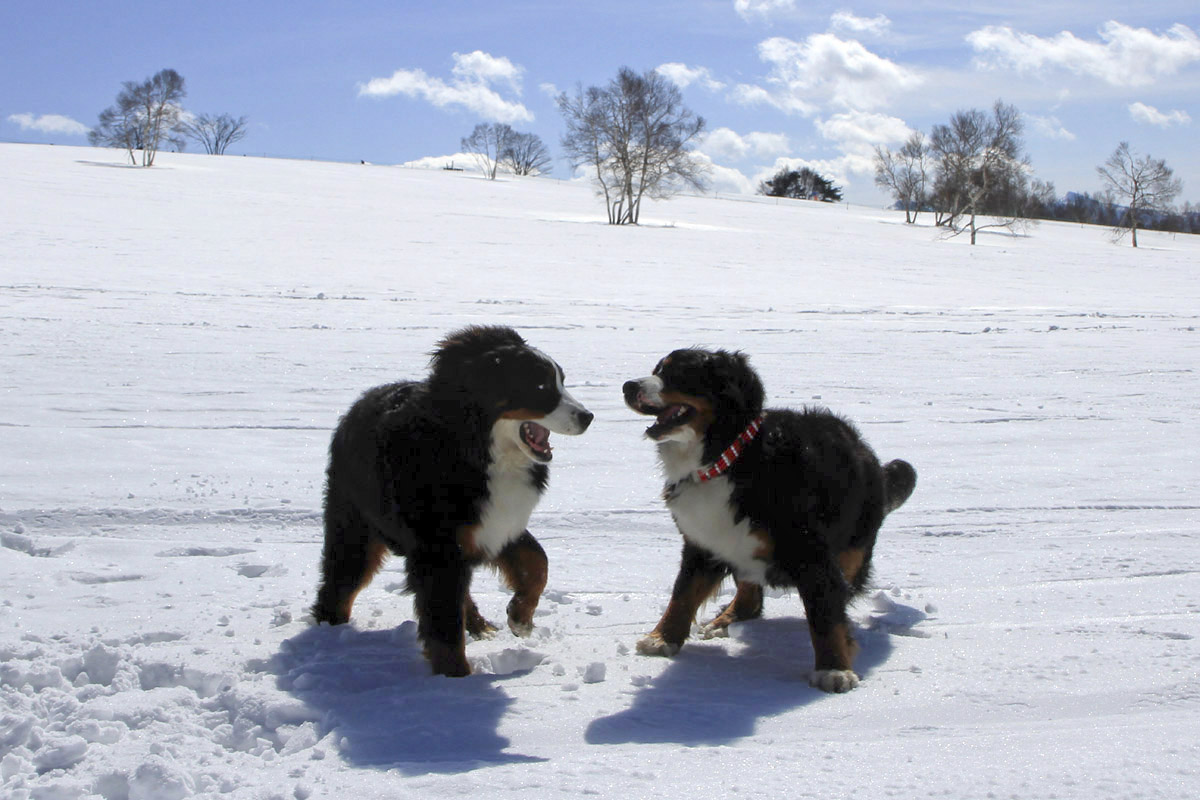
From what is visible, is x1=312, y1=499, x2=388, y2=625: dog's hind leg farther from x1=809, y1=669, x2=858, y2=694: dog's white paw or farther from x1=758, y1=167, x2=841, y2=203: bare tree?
x1=758, y1=167, x2=841, y2=203: bare tree

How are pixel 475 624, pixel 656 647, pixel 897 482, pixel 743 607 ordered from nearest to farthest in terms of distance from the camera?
1. pixel 656 647
2. pixel 475 624
3. pixel 743 607
4. pixel 897 482

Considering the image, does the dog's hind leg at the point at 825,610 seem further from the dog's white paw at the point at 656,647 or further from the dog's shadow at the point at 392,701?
the dog's shadow at the point at 392,701

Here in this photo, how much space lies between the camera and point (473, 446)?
416 cm

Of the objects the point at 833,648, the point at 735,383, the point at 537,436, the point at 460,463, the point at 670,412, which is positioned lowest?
the point at 833,648

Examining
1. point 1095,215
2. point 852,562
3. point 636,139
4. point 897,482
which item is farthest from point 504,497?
point 1095,215

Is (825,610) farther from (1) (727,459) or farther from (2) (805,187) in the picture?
(2) (805,187)

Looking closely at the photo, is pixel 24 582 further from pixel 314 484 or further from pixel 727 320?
pixel 727 320

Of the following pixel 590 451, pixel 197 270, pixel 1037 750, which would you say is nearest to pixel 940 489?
pixel 590 451

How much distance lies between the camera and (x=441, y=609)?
163 inches

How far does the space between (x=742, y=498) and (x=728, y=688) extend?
81 centimetres

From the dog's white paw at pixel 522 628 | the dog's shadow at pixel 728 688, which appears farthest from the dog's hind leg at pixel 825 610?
the dog's white paw at pixel 522 628

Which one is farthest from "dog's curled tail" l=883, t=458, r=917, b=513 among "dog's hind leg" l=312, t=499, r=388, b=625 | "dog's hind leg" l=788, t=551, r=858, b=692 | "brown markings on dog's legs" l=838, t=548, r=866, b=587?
"dog's hind leg" l=312, t=499, r=388, b=625

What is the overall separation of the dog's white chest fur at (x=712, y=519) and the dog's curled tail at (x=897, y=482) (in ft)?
3.89

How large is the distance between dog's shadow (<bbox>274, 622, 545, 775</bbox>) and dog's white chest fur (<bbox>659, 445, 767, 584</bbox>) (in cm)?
108
